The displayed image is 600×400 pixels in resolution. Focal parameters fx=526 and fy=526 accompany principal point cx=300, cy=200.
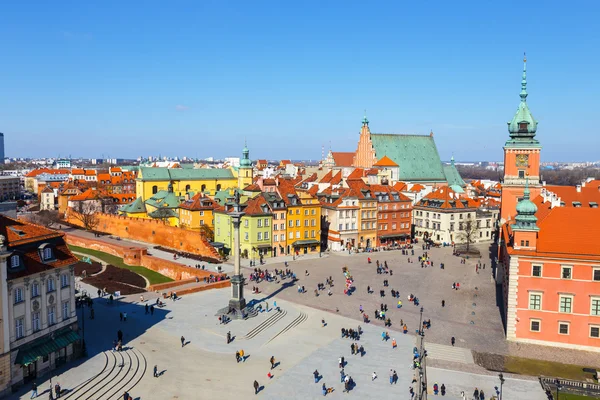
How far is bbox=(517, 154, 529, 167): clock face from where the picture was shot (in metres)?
70.7

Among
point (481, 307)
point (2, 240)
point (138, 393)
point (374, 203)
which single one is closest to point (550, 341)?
point (481, 307)

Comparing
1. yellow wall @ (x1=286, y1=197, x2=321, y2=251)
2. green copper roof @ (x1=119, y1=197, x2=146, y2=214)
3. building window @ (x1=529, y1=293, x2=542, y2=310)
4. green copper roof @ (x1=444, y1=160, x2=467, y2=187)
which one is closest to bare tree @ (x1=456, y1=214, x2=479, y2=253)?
yellow wall @ (x1=286, y1=197, x2=321, y2=251)

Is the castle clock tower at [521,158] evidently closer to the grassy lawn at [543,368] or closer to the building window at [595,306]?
the building window at [595,306]

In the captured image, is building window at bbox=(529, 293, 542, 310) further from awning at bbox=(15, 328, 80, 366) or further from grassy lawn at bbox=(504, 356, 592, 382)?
awning at bbox=(15, 328, 80, 366)

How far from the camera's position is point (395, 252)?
77.4 meters

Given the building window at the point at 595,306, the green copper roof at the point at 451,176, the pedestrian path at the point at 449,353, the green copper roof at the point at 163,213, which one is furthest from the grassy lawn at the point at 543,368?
the green copper roof at the point at 451,176

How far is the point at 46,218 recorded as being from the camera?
311 ft

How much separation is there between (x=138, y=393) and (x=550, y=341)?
29285mm

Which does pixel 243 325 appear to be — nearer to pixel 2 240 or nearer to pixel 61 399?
pixel 61 399

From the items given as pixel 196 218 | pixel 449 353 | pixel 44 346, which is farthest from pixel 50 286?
pixel 196 218

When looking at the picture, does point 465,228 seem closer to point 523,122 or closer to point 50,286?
point 523,122

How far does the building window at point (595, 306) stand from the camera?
124ft

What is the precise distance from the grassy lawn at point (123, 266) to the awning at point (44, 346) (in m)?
25.2

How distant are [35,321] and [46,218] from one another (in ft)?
234
